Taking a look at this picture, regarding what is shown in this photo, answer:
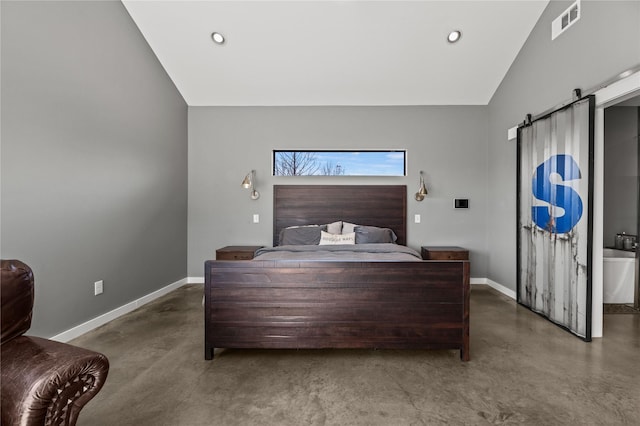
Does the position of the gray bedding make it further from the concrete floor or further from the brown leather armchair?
the brown leather armchair

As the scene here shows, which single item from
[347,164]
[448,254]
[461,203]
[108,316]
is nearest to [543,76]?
[461,203]

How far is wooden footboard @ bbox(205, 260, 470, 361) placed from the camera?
2172 millimetres

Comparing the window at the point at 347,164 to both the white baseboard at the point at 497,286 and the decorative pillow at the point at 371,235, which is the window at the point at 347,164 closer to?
the decorative pillow at the point at 371,235

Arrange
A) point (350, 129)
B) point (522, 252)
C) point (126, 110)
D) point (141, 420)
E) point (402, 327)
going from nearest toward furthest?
point (141, 420), point (402, 327), point (126, 110), point (522, 252), point (350, 129)

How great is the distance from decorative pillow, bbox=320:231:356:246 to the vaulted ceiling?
6.47 ft

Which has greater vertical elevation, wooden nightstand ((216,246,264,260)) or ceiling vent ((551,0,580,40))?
ceiling vent ((551,0,580,40))

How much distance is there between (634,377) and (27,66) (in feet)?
15.8

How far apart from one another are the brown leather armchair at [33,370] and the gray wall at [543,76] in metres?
3.83

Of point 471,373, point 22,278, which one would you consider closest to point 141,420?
point 22,278

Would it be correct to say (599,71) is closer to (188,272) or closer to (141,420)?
(141,420)

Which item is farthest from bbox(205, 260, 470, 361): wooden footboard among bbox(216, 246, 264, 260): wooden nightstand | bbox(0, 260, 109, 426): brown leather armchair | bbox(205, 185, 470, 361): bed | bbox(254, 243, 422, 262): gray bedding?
bbox(216, 246, 264, 260): wooden nightstand

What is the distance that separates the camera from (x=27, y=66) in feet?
7.38

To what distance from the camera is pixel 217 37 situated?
11.5ft

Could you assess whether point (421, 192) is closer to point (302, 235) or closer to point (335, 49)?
point (302, 235)
